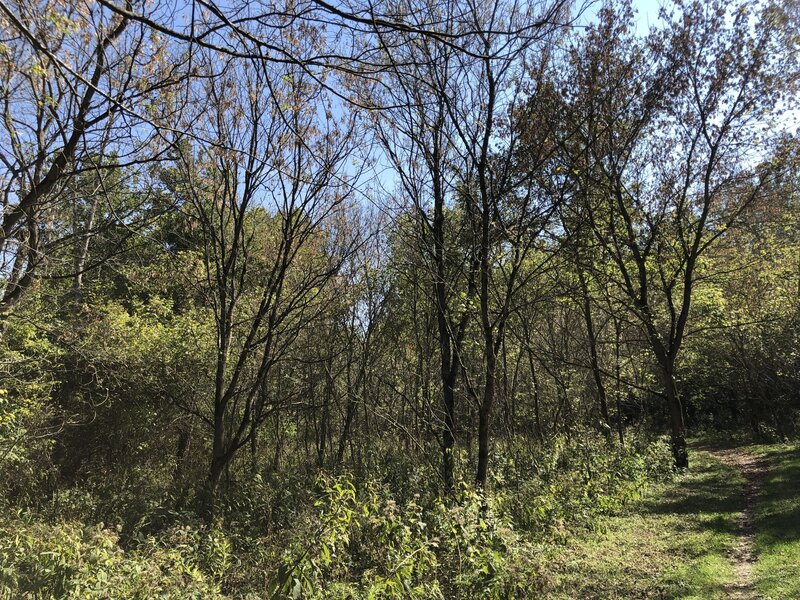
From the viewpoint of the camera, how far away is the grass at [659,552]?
4.79 meters

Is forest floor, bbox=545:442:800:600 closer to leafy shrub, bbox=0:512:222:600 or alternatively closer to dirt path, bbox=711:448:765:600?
dirt path, bbox=711:448:765:600

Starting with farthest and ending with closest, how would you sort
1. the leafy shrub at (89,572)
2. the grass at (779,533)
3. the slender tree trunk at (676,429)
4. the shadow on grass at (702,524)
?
the slender tree trunk at (676,429), the shadow on grass at (702,524), the grass at (779,533), the leafy shrub at (89,572)

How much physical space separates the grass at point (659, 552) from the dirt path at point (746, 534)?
0.08 metres

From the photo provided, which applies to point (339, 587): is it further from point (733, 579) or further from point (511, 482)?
point (511, 482)

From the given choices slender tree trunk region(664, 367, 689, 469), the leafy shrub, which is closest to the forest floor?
slender tree trunk region(664, 367, 689, 469)

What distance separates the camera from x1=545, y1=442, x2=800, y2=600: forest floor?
478cm

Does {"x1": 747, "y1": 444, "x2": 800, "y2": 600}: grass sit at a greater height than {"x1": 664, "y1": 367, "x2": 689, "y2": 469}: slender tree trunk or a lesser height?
lesser

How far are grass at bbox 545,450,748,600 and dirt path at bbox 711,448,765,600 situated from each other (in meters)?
0.08

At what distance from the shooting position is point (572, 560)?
5.49m

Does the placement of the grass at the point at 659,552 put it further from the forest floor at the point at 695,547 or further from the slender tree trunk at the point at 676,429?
the slender tree trunk at the point at 676,429

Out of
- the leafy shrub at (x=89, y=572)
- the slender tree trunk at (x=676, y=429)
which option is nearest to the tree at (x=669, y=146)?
the slender tree trunk at (x=676, y=429)

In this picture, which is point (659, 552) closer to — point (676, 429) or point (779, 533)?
point (779, 533)

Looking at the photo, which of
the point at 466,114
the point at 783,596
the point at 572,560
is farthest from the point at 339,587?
the point at 466,114

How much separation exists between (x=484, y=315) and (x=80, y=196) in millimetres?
4767
